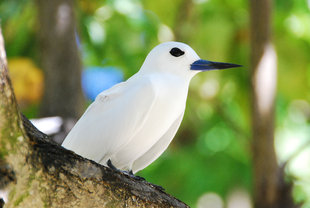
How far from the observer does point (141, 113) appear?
3.53m

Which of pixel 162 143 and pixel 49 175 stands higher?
pixel 162 143

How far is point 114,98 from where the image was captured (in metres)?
3.69

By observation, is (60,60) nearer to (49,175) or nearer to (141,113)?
(141,113)

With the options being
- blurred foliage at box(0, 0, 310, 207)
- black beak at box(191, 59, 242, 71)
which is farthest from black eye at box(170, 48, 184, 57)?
blurred foliage at box(0, 0, 310, 207)

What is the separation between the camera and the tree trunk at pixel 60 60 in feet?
22.5

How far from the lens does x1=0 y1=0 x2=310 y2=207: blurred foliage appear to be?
820 cm

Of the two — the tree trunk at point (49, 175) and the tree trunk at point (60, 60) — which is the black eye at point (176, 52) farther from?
the tree trunk at point (60, 60)

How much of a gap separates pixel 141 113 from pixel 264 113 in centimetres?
356

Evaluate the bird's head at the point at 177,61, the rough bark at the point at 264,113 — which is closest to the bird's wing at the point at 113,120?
the bird's head at the point at 177,61

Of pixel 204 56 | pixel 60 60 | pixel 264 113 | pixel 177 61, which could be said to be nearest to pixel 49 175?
pixel 177 61

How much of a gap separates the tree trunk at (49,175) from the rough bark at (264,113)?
3.66 metres

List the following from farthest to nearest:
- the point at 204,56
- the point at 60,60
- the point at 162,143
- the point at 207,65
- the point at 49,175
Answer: the point at 204,56 → the point at 60,60 → the point at 162,143 → the point at 207,65 → the point at 49,175

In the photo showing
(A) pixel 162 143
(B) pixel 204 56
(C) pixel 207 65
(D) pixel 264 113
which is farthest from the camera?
(B) pixel 204 56

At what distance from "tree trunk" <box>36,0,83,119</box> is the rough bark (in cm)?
220
